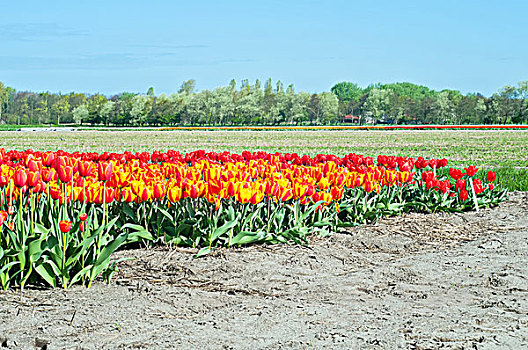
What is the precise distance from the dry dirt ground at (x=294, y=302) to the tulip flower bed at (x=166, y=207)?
19cm

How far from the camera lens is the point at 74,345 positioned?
11.1 feet

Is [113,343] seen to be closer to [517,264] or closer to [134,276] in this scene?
[134,276]

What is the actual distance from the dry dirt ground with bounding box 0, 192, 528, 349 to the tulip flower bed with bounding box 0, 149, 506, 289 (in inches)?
7.5

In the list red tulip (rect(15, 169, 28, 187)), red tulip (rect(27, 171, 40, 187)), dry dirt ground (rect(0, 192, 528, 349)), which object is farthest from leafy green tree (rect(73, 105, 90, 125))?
red tulip (rect(15, 169, 28, 187))

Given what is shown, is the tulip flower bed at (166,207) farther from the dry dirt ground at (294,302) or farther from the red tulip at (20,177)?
the dry dirt ground at (294,302)

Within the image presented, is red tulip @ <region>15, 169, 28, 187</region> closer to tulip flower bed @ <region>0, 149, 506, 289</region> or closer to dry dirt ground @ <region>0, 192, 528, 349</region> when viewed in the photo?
tulip flower bed @ <region>0, 149, 506, 289</region>

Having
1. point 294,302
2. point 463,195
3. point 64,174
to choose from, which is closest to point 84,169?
point 64,174

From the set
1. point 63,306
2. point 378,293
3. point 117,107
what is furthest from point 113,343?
point 117,107

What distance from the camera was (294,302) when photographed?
13.9 feet

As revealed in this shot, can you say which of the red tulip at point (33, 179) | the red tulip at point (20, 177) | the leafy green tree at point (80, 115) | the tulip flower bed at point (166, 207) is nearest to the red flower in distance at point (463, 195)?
the tulip flower bed at point (166, 207)

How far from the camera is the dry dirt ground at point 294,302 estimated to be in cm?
356

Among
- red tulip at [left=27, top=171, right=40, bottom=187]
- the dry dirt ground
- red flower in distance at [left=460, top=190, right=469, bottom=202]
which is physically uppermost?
red tulip at [left=27, top=171, right=40, bottom=187]

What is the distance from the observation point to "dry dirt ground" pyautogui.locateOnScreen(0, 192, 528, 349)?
3559mm

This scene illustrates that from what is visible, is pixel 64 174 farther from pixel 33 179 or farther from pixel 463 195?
pixel 463 195
